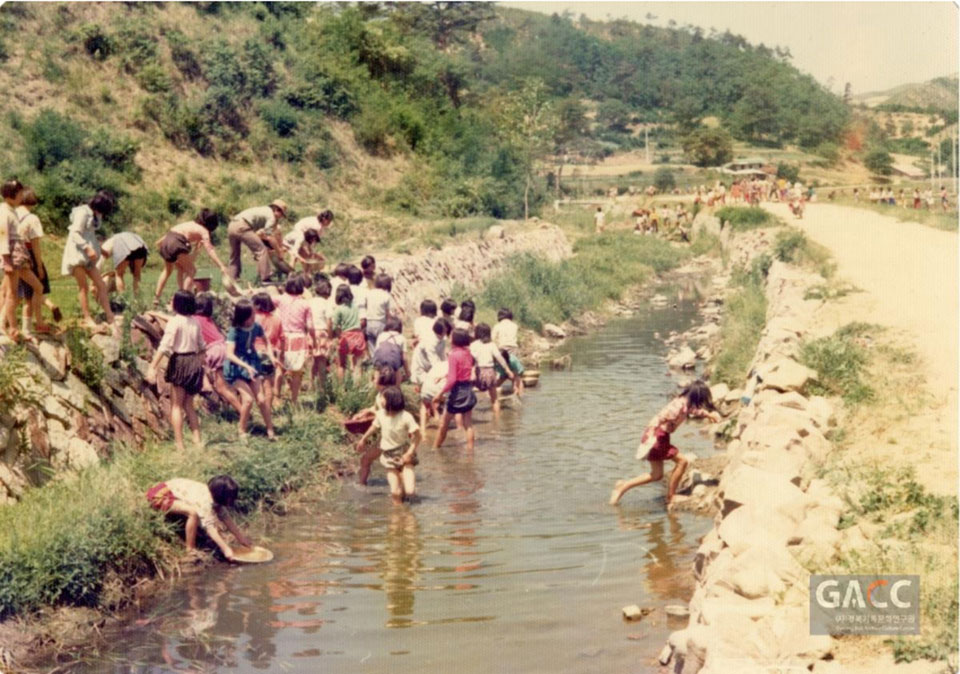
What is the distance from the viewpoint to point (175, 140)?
111 ft

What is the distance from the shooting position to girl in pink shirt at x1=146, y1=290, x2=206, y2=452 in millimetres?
10391

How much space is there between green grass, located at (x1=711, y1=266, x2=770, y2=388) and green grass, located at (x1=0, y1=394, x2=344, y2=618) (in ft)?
25.7

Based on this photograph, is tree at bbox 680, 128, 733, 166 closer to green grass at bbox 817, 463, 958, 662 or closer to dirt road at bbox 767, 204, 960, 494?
dirt road at bbox 767, 204, 960, 494

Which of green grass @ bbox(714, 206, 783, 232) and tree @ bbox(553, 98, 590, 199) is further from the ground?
tree @ bbox(553, 98, 590, 199)

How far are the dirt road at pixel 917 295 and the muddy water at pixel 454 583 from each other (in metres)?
2.25

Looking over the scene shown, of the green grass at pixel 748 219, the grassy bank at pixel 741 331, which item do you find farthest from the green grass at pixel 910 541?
the green grass at pixel 748 219

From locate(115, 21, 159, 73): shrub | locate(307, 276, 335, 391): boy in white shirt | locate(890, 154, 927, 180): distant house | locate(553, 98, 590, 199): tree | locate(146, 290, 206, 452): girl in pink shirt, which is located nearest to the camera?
locate(146, 290, 206, 452): girl in pink shirt

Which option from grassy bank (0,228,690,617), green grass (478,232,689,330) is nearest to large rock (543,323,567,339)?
green grass (478,232,689,330)

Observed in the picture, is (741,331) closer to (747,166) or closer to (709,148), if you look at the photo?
(747,166)

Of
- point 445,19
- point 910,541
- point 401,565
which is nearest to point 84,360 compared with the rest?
point 401,565

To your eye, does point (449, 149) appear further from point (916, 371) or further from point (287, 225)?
point (916, 371)

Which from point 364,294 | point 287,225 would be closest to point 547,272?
point 287,225

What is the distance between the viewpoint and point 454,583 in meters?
8.96

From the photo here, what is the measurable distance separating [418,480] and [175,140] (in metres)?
24.3
